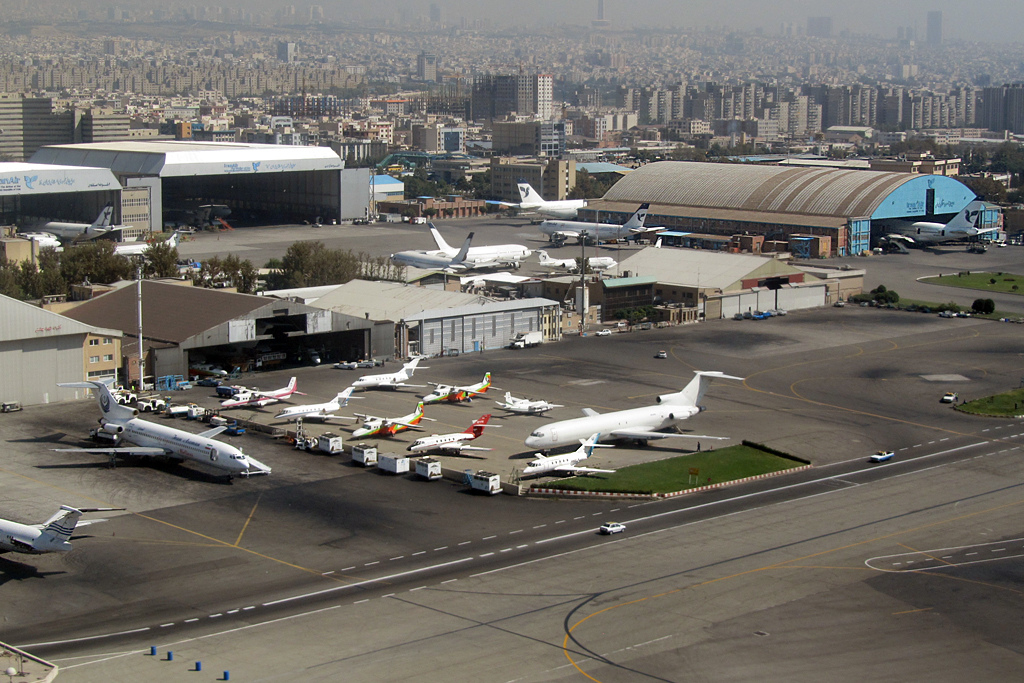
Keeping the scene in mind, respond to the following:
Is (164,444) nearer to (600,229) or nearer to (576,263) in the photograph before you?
(576,263)

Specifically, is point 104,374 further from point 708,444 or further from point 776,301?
point 776,301

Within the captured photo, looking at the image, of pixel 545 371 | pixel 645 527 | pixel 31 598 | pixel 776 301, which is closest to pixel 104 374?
pixel 545 371

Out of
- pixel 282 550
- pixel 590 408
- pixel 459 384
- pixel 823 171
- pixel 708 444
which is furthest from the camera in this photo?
pixel 823 171

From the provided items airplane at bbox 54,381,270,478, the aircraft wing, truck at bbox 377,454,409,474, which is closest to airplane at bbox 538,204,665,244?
the aircraft wing

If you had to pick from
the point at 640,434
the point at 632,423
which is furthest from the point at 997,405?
the point at 632,423

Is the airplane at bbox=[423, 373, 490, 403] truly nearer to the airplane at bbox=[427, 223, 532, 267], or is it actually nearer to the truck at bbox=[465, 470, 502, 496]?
the truck at bbox=[465, 470, 502, 496]

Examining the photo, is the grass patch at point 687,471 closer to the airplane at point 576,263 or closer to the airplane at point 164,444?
the airplane at point 164,444
